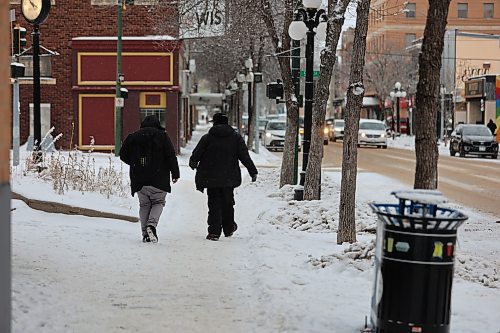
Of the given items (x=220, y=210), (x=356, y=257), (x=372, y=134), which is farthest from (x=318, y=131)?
(x=372, y=134)

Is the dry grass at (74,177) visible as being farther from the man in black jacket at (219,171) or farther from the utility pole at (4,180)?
the utility pole at (4,180)

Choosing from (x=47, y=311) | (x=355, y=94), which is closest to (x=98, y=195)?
(x=355, y=94)

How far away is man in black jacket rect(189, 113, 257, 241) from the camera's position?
12.2 metres

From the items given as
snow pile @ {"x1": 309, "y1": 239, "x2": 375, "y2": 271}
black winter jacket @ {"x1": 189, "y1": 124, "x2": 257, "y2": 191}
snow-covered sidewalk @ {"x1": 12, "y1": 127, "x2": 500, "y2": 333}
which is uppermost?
black winter jacket @ {"x1": 189, "y1": 124, "x2": 257, "y2": 191}

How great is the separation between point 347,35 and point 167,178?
306 feet

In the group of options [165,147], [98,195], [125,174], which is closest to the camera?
[165,147]

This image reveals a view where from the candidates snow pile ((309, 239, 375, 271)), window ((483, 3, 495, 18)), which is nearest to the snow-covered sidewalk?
snow pile ((309, 239, 375, 271))

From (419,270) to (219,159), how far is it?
6.79 meters

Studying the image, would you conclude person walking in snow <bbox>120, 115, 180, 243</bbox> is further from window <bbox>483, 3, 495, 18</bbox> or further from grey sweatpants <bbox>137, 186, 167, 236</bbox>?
window <bbox>483, 3, 495, 18</bbox>

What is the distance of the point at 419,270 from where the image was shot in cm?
582

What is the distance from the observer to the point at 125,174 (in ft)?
68.5

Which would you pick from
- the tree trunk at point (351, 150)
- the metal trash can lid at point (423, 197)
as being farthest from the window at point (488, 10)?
the metal trash can lid at point (423, 197)

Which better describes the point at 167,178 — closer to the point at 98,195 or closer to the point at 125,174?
the point at 98,195

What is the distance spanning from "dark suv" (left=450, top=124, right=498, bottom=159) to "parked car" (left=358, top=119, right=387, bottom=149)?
9.80 metres
